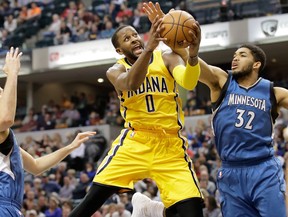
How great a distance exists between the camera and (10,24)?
23.6m

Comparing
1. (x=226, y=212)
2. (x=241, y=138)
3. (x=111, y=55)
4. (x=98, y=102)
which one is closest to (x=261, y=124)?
(x=241, y=138)

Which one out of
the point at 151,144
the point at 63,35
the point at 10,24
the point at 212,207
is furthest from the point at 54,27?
the point at 151,144

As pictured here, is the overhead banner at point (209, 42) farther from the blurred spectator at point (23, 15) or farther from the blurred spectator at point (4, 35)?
the blurred spectator at point (23, 15)

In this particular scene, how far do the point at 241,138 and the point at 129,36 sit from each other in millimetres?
1451

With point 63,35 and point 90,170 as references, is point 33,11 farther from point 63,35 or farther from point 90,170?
point 90,170

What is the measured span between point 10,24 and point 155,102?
17891 millimetres

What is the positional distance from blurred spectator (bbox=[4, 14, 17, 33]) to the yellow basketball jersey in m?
17.5

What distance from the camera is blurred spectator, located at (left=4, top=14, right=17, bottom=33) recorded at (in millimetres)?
23494

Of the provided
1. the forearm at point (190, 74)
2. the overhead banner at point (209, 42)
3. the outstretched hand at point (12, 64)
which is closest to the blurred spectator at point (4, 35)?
the overhead banner at point (209, 42)

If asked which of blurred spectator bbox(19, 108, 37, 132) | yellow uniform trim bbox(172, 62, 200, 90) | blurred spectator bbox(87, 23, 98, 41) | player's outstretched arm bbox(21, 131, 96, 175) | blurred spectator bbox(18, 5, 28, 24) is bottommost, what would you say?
blurred spectator bbox(19, 108, 37, 132)

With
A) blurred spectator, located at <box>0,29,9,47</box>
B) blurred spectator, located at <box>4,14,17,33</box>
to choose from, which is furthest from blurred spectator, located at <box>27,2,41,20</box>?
blurred spectator, located at <box>0,29,9,47</box>

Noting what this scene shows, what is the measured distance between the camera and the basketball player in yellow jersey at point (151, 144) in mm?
A: 6422

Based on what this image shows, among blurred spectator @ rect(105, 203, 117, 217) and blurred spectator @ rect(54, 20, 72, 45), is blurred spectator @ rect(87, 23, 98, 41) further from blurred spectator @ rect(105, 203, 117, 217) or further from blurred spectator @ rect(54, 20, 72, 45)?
blurred spectator @ rect(105, 203, 117, 217)

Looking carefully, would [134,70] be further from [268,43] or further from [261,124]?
[268,43]
